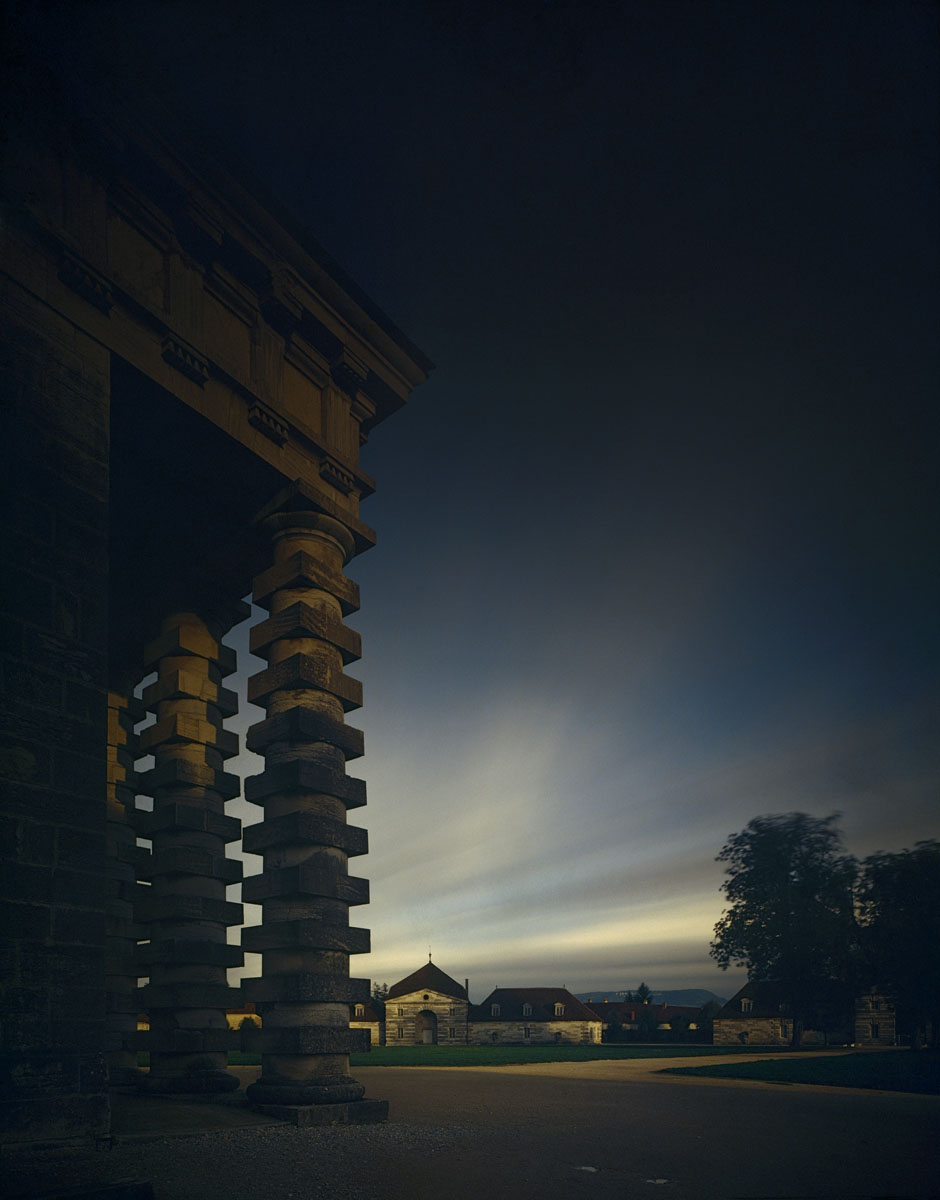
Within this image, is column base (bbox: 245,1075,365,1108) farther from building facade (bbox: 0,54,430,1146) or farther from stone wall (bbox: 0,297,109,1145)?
stone wall (bbox: 0,297,109,1145)

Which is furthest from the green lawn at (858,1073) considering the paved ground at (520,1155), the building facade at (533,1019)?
the building facade at (533,1019)

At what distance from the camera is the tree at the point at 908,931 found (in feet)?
82.2

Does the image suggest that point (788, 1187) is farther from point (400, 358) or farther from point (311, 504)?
point (400, 358)

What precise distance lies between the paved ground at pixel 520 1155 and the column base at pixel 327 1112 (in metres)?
0.23

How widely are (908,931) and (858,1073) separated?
14.2 feet

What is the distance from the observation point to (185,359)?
1112 centimetres

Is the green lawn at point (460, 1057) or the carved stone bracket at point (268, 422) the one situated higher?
the carved stone bracket at point (268, 422)

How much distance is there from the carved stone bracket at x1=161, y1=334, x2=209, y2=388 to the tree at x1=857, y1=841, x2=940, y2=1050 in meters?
22.9

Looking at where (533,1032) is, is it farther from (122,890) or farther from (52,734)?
(52,734)

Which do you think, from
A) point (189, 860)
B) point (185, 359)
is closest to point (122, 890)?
point (189, 860)

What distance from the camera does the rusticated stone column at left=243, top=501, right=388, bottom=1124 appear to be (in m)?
10.4

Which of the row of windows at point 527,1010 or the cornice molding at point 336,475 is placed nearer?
the cornice molding at point 336,475

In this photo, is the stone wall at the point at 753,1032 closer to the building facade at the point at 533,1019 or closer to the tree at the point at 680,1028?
the tree at the point at 680,1028

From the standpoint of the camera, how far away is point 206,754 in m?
15.6
